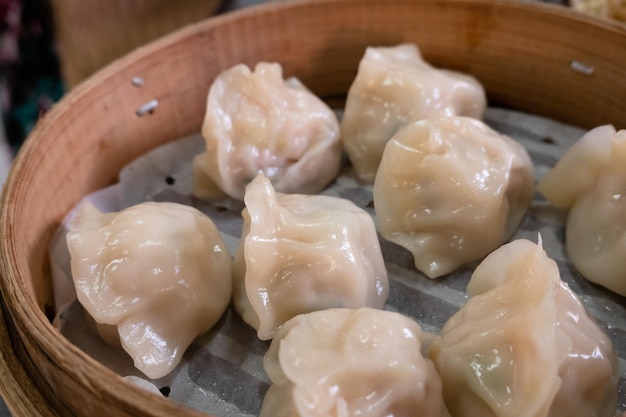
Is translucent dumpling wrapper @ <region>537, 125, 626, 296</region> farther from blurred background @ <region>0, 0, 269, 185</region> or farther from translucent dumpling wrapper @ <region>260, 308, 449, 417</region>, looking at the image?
blurred background @ <region>0, 0, 269, 185</region>

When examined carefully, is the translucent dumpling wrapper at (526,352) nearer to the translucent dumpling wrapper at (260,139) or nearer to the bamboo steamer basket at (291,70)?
the translucent dumpling wrapper at (260,139)

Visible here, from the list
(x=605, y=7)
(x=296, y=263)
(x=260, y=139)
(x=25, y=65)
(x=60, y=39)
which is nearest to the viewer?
(x=296, y=263)

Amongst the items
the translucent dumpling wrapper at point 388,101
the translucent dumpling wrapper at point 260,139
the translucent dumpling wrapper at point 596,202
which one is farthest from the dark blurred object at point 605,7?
the translucent dumpling wrapper at point 260,139

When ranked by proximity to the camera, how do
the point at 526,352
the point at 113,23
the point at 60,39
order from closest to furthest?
the point at 526,352
the point at 113,23
the point at 60,39

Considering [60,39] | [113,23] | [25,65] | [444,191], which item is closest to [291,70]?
[444,191]

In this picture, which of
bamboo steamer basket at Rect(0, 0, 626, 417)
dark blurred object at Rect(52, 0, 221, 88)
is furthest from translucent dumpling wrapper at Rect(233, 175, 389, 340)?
dark blurred object at Rect(52, 0, 221, 88)

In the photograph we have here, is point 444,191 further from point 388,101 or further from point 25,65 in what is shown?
point 25,65

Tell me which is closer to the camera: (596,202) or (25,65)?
(596,202)
